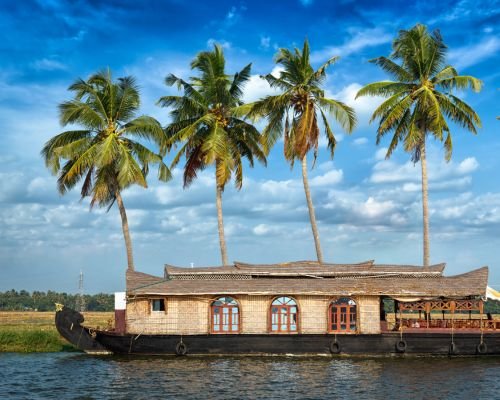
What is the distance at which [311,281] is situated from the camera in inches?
902

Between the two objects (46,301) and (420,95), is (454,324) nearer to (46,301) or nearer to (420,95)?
(420,95)

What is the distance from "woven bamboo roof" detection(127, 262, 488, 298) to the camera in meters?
22.1

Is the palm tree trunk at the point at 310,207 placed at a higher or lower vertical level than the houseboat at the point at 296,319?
higher

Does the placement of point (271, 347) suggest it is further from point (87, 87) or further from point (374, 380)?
point (87, 87)

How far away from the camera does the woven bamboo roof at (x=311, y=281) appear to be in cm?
2206

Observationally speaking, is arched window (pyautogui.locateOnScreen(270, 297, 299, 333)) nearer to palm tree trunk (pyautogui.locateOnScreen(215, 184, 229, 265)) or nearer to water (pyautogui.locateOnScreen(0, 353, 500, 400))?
water (pyautogui.locateOnScreen(0, 353, 500, 400))

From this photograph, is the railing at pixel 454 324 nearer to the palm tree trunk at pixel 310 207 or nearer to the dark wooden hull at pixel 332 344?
the dark wooden hull at pixel 332 344

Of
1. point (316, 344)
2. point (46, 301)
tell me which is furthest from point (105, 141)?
point (46, 301)

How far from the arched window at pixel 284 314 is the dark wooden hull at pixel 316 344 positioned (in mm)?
Result: 466

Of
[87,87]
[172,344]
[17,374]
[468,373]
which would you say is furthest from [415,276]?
[87,87]

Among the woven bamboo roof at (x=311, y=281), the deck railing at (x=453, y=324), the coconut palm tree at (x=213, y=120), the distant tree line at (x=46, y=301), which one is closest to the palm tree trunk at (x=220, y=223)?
the coconut palm tree at (x=213, y=120)

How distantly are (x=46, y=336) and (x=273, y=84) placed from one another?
14.9m

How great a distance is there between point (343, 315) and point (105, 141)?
12.4 m

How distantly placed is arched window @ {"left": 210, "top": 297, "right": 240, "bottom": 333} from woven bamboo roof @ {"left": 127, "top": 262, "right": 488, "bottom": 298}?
0.55m
